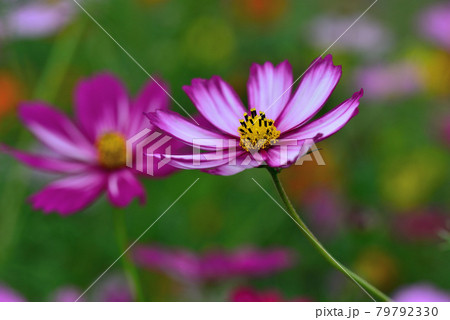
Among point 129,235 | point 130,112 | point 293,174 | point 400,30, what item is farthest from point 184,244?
point 400,30

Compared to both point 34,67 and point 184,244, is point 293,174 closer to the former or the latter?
point 184,244

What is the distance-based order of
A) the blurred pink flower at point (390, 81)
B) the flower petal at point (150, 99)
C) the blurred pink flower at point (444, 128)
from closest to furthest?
the flower petal at point (150, 99) < the blurred pink flower at point (444, 128) < the blurred pink flower at point (390, 81)

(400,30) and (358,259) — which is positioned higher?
(400,30)

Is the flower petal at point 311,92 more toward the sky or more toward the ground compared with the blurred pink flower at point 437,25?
more toward the ground

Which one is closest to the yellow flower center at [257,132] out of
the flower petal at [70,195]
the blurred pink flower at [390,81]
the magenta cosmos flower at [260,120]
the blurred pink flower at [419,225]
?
the magenta cosmos flower at [260,120]

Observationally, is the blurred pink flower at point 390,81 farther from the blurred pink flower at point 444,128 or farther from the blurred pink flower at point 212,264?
the blurred pink flower at point 212,264

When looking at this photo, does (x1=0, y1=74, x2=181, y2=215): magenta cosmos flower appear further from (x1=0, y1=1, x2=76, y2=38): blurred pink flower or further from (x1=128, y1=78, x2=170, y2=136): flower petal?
(x1=0, y1=1, x2=76, y2=38): blurred pink flower
